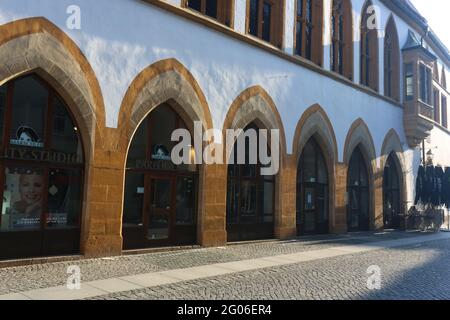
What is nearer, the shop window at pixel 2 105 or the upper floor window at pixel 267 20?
the shop window at pixel 2 105

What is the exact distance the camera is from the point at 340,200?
61.4 ft

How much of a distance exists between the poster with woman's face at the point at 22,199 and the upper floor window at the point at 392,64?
781 inches

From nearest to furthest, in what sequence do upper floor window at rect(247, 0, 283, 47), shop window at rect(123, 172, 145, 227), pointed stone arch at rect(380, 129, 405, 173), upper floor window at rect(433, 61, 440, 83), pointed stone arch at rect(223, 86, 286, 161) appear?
shop window at rect(123, 172, 145, 227) → pointed stone arch at rect(223, 86, 286, 161) → upper floor window at rect(247, 0, 283, 47) → pointed stone arch at rect(380, 129, 405, 173) → upper floor window at rect(433, 61, 440, 83)

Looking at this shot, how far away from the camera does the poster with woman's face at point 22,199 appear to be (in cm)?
924

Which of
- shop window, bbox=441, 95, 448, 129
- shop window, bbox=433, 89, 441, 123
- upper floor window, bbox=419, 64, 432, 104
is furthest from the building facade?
shop window, bbox=441, 95, 448, 129

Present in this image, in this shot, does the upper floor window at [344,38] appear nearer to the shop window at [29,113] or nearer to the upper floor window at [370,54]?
the upper floor window at [370,54]

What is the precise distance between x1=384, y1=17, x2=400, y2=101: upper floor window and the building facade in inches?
133

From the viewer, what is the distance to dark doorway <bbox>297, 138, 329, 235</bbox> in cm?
1708

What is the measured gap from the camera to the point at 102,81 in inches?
420

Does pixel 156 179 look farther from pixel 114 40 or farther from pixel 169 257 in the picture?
pixel 114 40

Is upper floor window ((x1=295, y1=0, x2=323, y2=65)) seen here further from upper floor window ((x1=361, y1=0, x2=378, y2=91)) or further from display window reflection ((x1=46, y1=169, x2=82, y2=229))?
display window reflection ((x1=46, y1=169, x2=82, y2=229))

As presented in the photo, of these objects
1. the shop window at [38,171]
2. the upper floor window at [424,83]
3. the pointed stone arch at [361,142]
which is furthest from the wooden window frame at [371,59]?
the shop window at [38,171]
